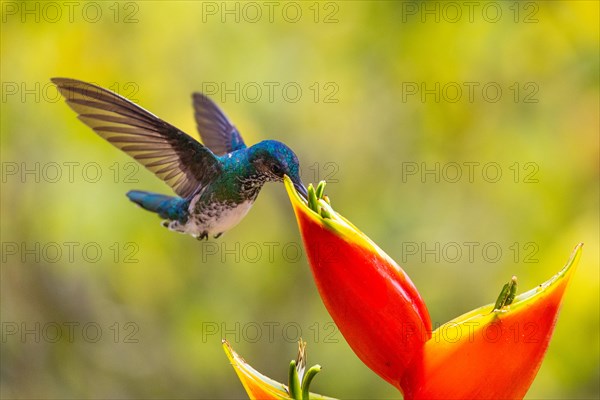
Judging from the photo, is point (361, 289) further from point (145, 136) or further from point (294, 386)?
point (145, 136)

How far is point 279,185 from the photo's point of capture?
308 centimetres

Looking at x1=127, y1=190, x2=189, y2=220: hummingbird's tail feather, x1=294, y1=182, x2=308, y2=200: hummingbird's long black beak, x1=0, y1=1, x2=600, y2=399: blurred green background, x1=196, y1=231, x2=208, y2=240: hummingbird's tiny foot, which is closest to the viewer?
x1=294, y1=182, x2=308, y2=200: hummingbird's long black beak

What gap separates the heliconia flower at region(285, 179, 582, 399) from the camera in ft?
3.21

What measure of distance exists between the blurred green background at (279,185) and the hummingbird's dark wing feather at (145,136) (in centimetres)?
107

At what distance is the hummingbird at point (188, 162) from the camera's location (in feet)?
4.73

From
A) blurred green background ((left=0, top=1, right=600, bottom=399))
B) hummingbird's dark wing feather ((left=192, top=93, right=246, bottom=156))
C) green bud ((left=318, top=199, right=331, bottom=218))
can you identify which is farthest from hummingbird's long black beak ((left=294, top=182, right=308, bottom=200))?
blurred green background ((left=0, top=1, right=600, bottom=399))

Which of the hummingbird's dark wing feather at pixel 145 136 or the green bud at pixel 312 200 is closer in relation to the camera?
the green bud at pixel 312 200

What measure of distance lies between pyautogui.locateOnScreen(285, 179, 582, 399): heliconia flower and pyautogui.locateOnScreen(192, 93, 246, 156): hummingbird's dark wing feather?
3.41 feet

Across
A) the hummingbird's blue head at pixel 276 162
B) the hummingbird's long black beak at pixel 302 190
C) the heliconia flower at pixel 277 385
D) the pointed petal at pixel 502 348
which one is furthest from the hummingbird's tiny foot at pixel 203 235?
the pointed petal at pixel 502 348

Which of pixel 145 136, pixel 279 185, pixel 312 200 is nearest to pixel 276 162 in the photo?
pixel 145 136

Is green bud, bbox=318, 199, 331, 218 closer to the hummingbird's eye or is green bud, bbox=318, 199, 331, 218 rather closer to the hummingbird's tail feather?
the hummingbird's eye

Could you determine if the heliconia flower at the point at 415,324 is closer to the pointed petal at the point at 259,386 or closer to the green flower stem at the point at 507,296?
the green flower stem at the point at 507,296

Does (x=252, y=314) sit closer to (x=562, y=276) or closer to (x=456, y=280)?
(x=456, y=280)

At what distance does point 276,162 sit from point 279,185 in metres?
1.62
